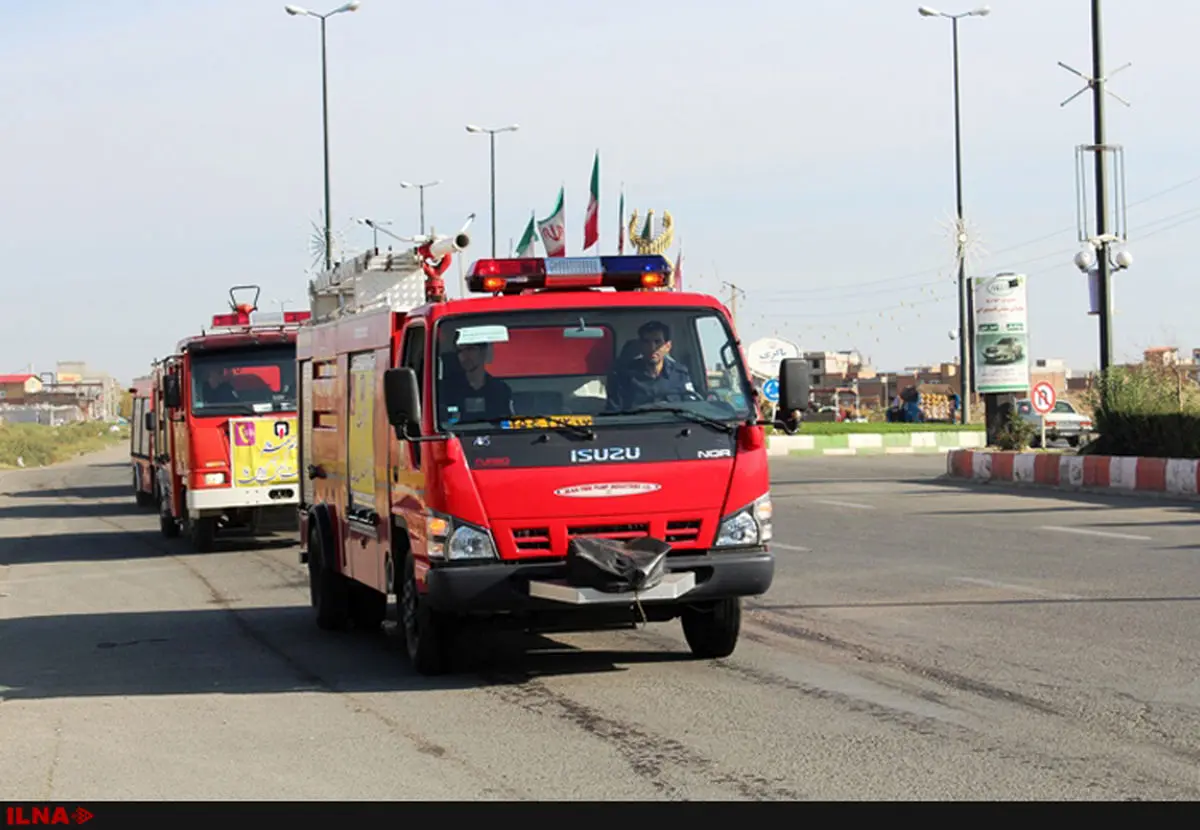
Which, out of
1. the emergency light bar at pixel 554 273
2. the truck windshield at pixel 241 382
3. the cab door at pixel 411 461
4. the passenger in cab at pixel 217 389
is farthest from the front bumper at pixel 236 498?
the emergency light bar at pixel 554 273

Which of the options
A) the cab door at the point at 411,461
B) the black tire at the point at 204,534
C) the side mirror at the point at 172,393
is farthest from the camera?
the black tire at the point at 204,534

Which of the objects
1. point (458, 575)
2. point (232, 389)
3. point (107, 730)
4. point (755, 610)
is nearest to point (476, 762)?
point (458, 575)

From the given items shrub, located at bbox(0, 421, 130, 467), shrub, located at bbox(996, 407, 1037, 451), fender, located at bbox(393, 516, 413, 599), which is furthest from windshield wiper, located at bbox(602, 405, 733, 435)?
shrub, located at bbox(0, 421, 130, 467)

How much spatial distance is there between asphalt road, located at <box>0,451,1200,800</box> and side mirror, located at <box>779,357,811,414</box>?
1.61 m

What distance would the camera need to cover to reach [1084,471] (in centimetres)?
2728

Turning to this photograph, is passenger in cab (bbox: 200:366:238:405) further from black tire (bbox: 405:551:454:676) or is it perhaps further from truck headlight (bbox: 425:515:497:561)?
truck headlight (bbox: 425:515:497:561)

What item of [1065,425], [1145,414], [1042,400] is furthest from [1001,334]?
[1145,414]

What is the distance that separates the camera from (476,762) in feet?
25.1

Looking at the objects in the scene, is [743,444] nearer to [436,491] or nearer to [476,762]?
[436,491]

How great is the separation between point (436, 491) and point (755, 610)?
14.4 feet

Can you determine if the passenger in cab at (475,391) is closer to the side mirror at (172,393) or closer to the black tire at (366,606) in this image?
the black tire at (366,606)

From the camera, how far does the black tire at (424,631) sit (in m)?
10.0

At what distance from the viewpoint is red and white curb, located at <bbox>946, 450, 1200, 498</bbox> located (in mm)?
24891

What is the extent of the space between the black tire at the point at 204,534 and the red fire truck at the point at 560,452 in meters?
11.4
